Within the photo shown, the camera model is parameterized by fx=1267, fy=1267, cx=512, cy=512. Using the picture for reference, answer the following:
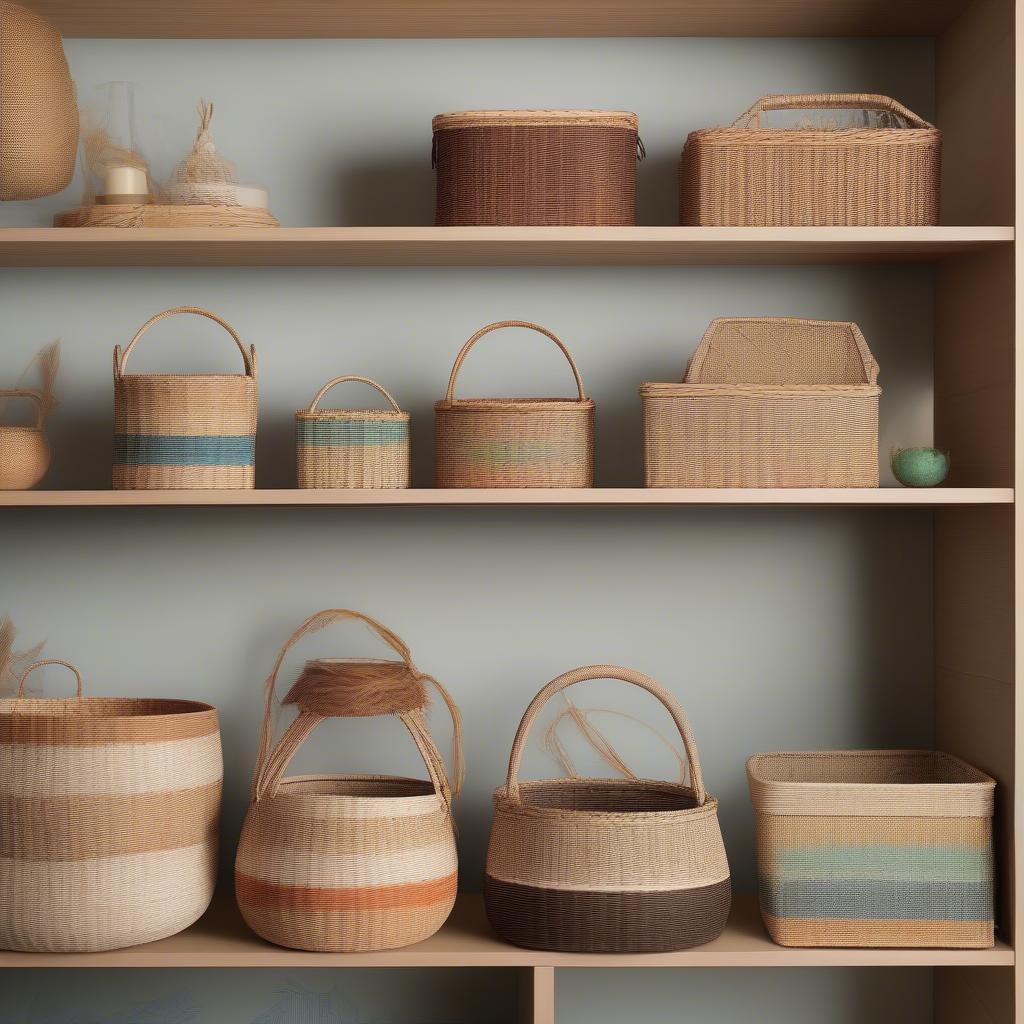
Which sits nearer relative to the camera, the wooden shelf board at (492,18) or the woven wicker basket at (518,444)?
the woven wicker basket at (518,444)

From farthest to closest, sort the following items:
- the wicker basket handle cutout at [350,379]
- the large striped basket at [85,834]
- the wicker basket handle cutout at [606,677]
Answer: the wicker basket handle cutout at [350,379] < the wicker basket handle cutout at [606,677] < the large striped basket at [85,834]

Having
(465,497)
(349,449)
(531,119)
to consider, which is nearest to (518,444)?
(465,497)

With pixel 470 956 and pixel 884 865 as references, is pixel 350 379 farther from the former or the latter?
pixel 884 865

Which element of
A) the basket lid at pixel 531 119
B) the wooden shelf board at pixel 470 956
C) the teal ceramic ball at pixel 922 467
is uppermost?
the basket lid at pixel 531 119

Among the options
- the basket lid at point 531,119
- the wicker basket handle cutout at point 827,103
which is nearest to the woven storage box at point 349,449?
the basket lid at point 531,119

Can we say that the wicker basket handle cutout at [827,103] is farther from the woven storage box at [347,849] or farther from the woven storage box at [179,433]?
the woven storage box at [347,849]

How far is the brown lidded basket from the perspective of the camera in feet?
6.01

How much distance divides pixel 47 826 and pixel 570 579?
0.89m

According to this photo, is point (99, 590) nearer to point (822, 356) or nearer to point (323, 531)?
point (323, 531)

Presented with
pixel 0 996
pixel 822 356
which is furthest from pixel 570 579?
pixel 0 996

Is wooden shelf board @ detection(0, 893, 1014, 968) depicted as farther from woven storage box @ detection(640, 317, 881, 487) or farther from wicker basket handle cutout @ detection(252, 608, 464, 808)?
woven storage box @ detection(640, 317, 881, 487)

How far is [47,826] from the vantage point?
5.62 feet

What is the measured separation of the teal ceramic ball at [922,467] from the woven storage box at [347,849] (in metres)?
0.78

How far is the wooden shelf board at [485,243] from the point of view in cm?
180
